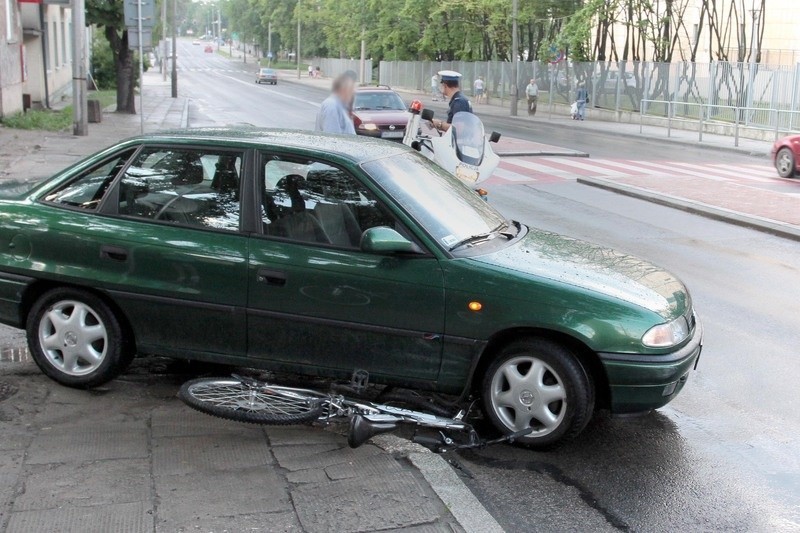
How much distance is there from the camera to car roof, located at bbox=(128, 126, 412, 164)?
523cm

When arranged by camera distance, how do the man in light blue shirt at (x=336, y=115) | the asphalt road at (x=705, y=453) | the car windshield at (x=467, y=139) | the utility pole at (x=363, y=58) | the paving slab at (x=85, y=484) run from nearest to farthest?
1. the paving slab at (x=85, y=484)
2. the asphalt road at (x=705, y=453)
3. the man in light blue shirt at (x=336, y=115)
4. the car windshield at (x=467, y=139)
5. the utility pole at (x=363, y=58)

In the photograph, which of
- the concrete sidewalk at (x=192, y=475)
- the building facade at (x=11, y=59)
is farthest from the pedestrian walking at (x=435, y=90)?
the concrete sidewalk at (x=192, y=475)

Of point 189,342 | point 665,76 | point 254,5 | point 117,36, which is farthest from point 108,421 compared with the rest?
point 254,5

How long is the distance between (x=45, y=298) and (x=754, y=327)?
5.44 metres

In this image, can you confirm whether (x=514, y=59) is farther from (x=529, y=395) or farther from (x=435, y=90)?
(x=529, y=395)

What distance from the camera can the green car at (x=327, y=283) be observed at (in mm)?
4672

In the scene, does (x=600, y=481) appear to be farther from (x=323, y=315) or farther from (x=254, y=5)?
(x=254, y=5)

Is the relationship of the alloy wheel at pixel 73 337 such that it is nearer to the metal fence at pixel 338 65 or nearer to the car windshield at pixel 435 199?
the car windshield at pixel 435 199

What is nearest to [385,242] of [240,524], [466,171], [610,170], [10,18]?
[240,524]

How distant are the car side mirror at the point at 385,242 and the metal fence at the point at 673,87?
25646 millimetres

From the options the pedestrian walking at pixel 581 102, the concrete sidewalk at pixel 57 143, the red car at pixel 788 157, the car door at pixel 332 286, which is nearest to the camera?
the car door at pixel 332 286

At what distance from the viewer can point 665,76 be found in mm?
35875

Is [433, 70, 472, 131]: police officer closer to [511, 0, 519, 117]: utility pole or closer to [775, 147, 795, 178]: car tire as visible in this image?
[775, 147, 795, 178]: car tire

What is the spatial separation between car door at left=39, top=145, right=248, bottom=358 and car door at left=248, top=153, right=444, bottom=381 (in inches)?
6.5
